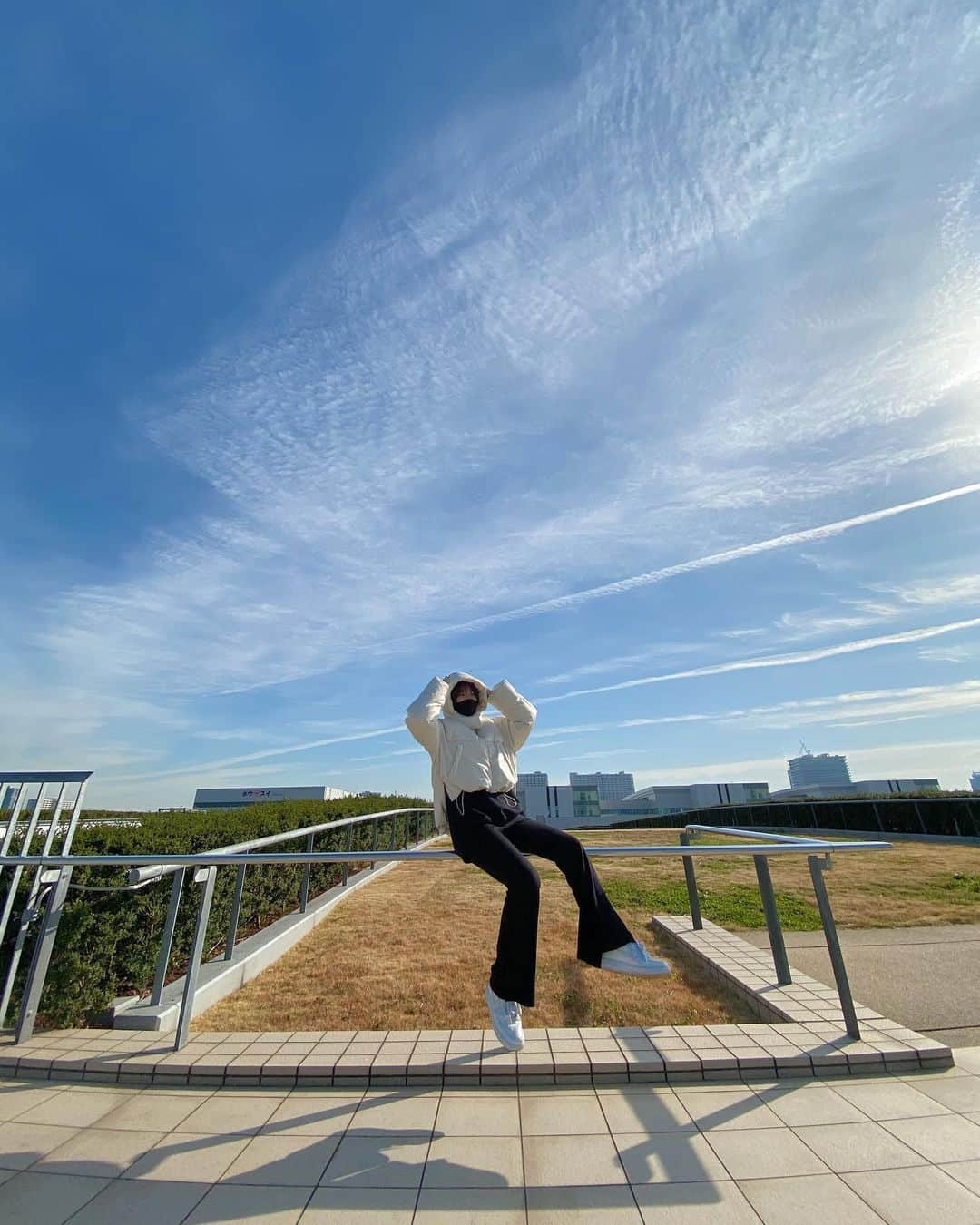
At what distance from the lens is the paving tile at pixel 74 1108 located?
263 cm

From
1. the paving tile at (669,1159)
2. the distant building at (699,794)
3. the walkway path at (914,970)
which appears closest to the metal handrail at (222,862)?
the walkway path at (914,970)

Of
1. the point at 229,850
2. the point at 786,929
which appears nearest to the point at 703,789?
the point at 786,929

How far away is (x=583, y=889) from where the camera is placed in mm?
3102

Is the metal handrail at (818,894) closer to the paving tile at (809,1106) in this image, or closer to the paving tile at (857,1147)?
the paving tile at (809,1106)

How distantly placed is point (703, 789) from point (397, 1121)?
191 feet

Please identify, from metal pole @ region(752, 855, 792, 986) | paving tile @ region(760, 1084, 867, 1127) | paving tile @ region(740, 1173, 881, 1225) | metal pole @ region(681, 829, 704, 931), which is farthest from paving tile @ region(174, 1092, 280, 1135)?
metal pole @ region(681, 829, 704, 931)

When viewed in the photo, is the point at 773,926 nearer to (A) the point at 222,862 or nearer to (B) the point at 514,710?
(B) the point at 514,710

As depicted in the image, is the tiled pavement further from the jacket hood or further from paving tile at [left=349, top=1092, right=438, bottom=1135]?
the jacket hood

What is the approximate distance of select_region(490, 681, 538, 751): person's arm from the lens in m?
3.64

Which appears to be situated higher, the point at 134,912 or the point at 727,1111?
the point at 134,912

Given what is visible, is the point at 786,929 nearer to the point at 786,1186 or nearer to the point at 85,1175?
the point at 786,1186

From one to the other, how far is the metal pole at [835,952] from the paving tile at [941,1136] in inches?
24.2

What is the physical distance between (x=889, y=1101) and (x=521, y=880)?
1805 millimetres

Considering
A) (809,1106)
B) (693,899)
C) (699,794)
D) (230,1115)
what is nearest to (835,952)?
(809,1106)
